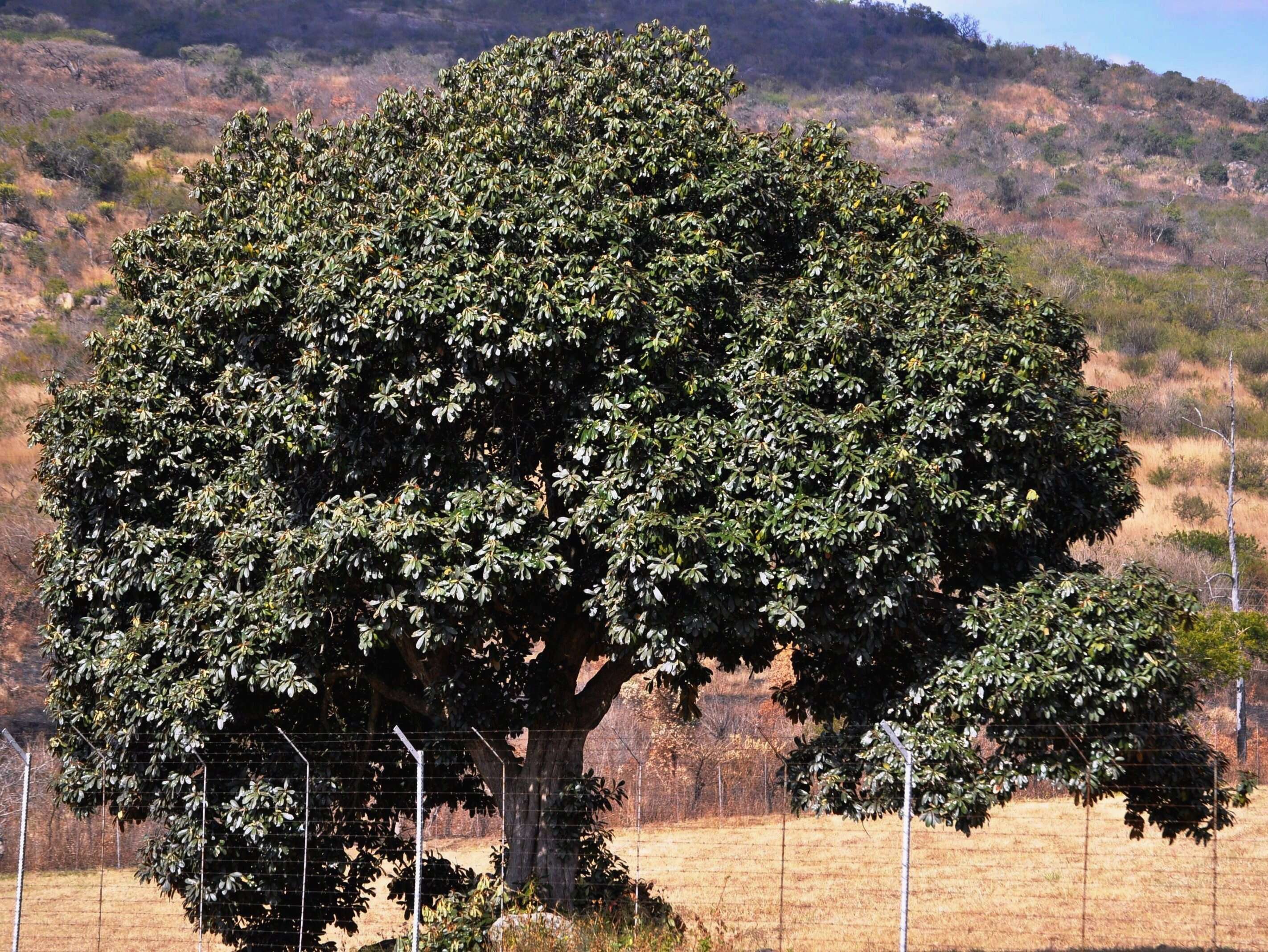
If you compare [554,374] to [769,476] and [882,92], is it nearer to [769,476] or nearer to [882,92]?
[769,476]

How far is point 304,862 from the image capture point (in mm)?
12742

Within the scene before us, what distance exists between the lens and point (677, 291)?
11742 millimetres

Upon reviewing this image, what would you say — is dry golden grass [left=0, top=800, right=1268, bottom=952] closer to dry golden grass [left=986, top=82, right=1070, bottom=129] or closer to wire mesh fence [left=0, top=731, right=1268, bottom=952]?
wire mesh fence [left=0, top=731, right=1268, bottom=952]

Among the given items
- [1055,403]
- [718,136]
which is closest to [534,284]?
[718,136]

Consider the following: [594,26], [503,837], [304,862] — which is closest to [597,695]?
[503,837]

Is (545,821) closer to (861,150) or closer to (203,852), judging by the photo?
(203,852)

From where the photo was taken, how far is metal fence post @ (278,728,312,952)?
1216 cm

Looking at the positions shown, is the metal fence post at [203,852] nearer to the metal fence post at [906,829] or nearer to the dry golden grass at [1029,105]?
the metal fence post at [906,829]

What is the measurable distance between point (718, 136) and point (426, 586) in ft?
19.8

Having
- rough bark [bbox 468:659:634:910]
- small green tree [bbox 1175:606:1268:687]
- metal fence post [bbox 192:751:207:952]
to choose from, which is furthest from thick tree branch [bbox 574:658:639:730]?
small green tree [bbox 1175:606:1268:687]

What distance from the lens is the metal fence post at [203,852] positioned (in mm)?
12234

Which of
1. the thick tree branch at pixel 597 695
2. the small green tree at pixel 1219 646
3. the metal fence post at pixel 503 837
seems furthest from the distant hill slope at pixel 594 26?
the metal fence post at pixel 503 837

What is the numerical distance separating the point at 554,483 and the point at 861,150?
8054 centimetres

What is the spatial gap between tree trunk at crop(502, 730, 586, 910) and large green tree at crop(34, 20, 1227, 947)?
41mm
